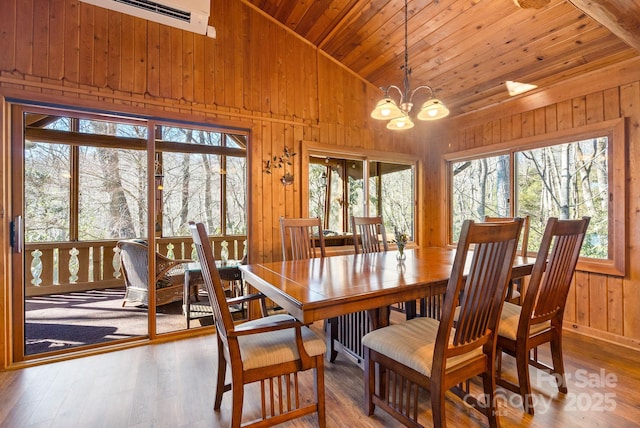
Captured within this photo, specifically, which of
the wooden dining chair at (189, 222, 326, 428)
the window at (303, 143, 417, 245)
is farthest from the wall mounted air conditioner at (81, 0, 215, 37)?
the wooden dining chair at (189, 222, 326, 428)

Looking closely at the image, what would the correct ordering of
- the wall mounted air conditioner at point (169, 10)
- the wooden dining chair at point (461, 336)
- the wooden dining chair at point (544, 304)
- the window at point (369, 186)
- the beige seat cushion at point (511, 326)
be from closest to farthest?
the wooden dining chair at point (461, 336) → the wooden dining chair at point (544, 304) → the beige seat cushion at point (511, 326) → the wall mounted air conditioner at point (169, 10) → the window at point (369, 186)

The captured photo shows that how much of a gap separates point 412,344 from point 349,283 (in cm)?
45

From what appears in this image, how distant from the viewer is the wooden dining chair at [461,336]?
1340 mm

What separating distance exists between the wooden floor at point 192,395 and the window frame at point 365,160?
207cm

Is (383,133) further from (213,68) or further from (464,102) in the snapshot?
(213,68)

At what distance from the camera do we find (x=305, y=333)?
5.71 ft

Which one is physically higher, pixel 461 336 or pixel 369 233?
pixel 369 233

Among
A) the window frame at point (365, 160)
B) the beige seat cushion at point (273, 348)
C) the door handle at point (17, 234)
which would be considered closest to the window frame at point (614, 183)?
the window frame at point (365, 160)

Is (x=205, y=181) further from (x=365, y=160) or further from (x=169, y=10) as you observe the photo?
(x=365, y=160)

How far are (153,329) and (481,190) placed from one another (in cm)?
427

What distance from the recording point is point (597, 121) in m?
2.93

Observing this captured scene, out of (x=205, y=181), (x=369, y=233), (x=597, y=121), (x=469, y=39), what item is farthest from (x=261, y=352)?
(x=597, y=121)

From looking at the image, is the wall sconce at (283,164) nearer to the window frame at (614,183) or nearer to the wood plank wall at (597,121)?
the wood plank wall at (597,121)

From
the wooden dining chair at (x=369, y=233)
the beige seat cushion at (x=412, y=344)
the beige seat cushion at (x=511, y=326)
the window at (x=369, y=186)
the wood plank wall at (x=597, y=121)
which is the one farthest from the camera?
the window at (x=369, y=186)
